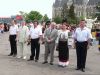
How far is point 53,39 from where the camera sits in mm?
16281

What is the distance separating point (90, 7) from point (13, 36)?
561 ft

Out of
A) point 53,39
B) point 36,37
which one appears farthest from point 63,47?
point 36,37

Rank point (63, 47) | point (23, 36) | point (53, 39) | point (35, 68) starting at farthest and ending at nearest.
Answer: point (23, 36), point (53, 39), point (63, 47), point (35, 68)

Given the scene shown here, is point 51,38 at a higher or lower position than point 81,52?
higher

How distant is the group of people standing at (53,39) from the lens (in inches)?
583

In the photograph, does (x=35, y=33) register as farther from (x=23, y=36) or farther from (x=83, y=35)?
(x=83, y=35)

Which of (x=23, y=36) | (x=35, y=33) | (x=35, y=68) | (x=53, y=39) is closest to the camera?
(x=35, y=68)

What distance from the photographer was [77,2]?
19625cm

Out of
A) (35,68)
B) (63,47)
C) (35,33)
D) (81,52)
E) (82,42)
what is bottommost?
(35,68)

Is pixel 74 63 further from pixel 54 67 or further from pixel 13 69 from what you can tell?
pixel 13 69

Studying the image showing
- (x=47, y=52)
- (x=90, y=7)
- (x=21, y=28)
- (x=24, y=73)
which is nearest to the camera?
(x=24, y=73)

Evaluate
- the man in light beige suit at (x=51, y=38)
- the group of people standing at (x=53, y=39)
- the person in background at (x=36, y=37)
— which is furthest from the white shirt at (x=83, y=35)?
the person in background at (x=36, y=37)

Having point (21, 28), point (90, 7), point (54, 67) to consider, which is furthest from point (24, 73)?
point (90, 7)

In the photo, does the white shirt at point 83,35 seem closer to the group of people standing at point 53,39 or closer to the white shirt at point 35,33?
the group of people standing at point 53,39
